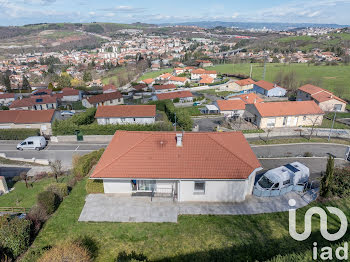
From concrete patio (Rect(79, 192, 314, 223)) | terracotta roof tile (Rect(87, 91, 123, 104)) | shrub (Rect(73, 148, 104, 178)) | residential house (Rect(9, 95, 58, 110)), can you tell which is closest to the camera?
concrete patio (Rect(79, 192, 314, 223))

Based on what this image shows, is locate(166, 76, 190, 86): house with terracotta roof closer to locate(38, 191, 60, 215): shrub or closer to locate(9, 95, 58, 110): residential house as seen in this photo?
locate(9, 95, 58, 110): residential house

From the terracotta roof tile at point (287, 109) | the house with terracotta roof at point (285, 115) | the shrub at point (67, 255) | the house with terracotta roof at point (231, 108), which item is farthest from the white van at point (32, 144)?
the terracotta roof tile at point (287, 109)

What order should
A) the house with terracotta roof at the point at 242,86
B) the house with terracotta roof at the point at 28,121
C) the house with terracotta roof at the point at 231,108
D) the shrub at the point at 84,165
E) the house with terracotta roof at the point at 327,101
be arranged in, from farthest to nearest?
the house with terracotta roof at the point at 242,86
the house with terracotta roof at the point at 327,101
the house with terracotta roof at the point at 231,108
the house with terracotta roof at the point at 28,121
the shrub at the point at 84,165

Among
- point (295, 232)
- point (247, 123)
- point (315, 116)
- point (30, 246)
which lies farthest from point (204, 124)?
point (30, 246)

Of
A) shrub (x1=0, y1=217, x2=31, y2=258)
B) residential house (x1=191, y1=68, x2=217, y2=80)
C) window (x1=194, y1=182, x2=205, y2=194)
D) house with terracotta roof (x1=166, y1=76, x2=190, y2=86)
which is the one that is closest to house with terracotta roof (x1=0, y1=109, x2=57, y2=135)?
shrub (x1=0, y1=217, x2=31, y2=258)

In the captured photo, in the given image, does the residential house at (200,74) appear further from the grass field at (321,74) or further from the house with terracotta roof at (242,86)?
the house with terracotta roof at (242,86)
